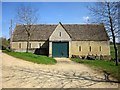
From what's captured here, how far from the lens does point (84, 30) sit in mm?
46125

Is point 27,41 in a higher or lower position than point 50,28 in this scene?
lower

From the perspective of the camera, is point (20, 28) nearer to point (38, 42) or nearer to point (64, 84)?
point (38, 42)

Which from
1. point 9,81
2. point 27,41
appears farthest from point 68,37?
point 9,81

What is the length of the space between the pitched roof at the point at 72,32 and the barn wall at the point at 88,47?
2.96 feet

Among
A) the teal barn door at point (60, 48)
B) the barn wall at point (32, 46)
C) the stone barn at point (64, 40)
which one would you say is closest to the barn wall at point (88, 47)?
A: the stone barn at point (64, 40)

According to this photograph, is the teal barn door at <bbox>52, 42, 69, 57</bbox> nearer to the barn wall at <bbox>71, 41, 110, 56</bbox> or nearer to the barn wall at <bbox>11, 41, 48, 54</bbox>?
the barn wall at <bbox>71, 41, 110, 56</bbox>

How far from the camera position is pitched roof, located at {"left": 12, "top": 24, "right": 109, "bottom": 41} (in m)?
44.3

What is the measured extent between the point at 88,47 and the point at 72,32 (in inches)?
204

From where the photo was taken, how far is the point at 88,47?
4369 cm

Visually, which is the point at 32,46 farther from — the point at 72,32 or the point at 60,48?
the point at 72,32

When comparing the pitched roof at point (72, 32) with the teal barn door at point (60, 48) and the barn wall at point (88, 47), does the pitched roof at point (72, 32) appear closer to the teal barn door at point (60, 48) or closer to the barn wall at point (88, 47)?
the barn wall at point (88, 47)

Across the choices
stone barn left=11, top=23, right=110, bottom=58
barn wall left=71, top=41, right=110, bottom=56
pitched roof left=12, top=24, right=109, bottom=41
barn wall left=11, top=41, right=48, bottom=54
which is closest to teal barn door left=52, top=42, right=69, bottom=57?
stone barn left=11, top=23, right=110, bottom=58

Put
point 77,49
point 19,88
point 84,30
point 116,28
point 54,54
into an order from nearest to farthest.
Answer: point 19,88 → point 116,28 → point 54,54 → point 77,49 → point 84,30

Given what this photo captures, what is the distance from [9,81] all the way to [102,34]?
117ft
